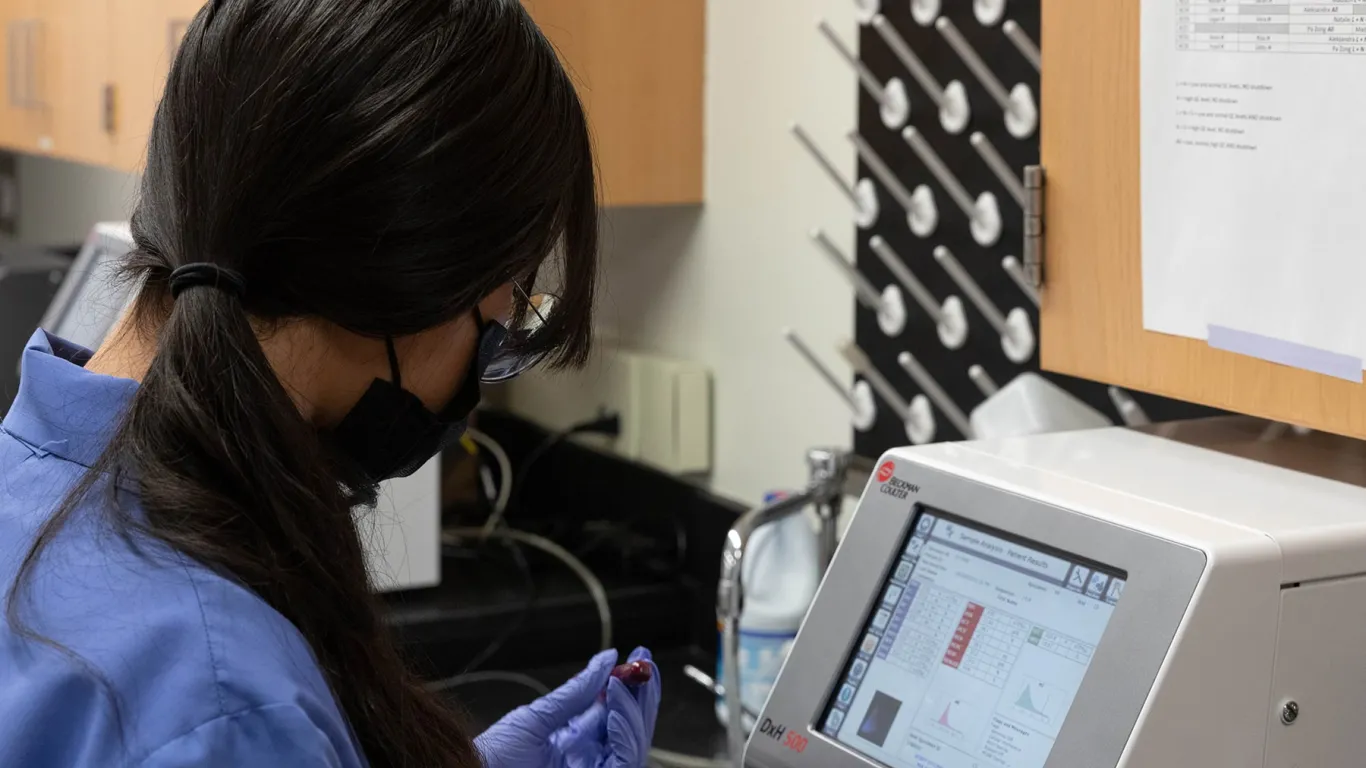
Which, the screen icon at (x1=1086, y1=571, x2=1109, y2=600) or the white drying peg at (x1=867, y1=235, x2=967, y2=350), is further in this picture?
the white drying peg at (x1=867, y1=235, x2=967, y2=350)

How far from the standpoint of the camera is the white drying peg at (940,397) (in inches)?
60.4

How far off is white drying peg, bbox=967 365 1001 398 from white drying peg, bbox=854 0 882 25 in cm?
40

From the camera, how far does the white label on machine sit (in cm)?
89

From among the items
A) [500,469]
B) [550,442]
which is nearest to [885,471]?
[550,442]

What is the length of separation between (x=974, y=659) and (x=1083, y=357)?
269 mm

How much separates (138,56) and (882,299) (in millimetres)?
1289

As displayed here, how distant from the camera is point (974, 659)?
0.95 meters

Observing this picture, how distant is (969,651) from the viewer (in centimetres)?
95

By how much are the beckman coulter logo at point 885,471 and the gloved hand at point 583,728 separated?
0.89 feet

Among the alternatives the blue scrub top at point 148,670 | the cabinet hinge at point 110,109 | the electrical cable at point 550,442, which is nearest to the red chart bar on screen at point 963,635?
the blue scrub top at point 148,670

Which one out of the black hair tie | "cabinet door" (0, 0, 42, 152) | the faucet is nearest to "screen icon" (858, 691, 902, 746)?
the faucet

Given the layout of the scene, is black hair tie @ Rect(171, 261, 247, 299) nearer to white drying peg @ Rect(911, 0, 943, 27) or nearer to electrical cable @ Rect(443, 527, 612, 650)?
white drying peg @ Rect(911, 0, 943, 27)

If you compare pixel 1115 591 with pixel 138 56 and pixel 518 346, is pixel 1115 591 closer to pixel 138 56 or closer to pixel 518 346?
pixel 518 346

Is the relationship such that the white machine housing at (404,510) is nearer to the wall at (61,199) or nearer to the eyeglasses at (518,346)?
the eyeglasses at (518,346)
